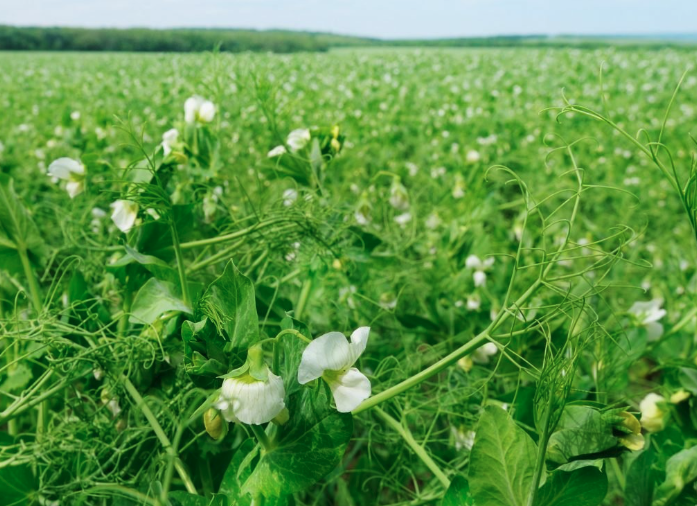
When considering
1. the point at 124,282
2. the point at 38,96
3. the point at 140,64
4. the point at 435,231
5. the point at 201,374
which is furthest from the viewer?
the point at 140,64

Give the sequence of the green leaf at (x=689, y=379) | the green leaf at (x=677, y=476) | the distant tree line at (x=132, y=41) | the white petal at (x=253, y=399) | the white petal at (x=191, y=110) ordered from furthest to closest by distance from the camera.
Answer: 1. the distant tree line at (x=132, y=41)
2. the white petal at (x=191, y=110)
3. the green leaf at (x=689, y=379)
4. the green leaf at (x=677, y=476)
5. the white petal at (x=253, y=399)

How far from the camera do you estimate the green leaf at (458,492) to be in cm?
35

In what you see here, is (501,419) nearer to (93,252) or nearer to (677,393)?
(677,393)

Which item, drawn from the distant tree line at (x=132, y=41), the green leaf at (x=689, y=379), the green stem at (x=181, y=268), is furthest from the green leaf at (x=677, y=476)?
the distant tree line at (x=132, y=41)

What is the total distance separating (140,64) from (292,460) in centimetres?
997

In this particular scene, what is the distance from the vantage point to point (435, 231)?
42.6 inches

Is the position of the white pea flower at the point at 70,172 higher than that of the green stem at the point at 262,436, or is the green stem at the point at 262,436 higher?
the white pea flower at the point at 70,172

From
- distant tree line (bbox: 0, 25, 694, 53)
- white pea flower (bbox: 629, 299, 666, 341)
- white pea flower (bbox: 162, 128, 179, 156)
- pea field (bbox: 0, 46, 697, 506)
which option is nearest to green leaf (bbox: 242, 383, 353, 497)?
pea field (bbox: 0, 46, 697, 506)

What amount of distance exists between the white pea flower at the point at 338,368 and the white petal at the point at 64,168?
0.38 m

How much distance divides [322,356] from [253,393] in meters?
0.04

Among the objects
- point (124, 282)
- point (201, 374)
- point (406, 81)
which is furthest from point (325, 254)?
point (406, 81)

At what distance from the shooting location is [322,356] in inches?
11.6

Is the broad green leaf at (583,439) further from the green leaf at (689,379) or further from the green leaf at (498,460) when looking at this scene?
the green leaf at (689,379)

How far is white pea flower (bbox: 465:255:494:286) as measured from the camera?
0.80 meters
